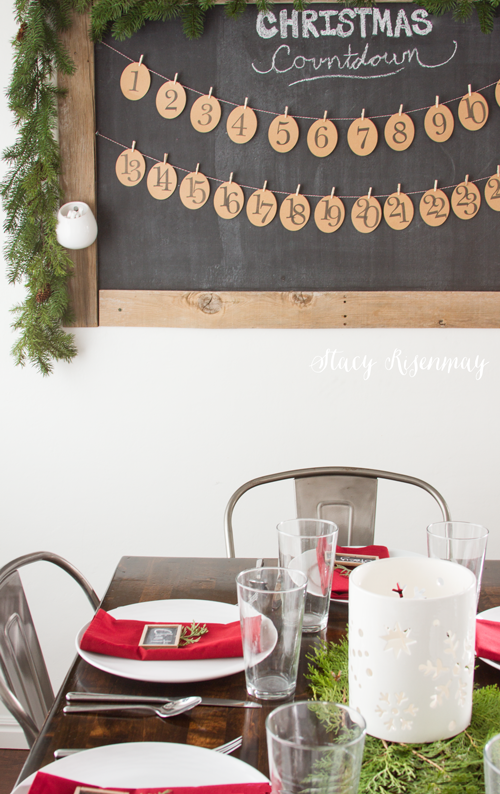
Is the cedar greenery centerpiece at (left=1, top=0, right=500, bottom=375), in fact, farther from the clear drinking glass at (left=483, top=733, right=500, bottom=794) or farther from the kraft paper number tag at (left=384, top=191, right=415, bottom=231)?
the clear drinking glass at (left=483, top=733, right=500, bottom=794)

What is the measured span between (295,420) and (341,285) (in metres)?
0.45

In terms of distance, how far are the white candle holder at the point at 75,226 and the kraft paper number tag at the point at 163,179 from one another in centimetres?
22

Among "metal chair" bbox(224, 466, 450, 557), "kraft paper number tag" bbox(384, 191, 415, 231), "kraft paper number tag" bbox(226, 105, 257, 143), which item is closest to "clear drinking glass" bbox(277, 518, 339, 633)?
"metal chair" bbox(224, 466, 450, 557)

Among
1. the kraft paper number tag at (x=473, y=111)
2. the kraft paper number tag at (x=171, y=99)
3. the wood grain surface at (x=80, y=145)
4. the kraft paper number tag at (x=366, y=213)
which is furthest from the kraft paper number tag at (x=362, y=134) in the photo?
the wood grain surface at (x=80, y=145)

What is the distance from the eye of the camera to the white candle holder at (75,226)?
1888 millimetres

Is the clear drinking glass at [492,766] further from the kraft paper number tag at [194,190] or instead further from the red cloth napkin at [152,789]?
the kraft paper number tag at [194,190]

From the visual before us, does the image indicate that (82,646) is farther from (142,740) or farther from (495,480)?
(495,480)

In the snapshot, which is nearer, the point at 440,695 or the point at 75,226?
the point at 440,695

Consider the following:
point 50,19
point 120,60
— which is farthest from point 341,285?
point 50,19

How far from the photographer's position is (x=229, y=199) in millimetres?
1977

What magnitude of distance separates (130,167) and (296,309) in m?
0.68

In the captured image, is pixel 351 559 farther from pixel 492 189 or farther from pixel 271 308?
pixel 492 189

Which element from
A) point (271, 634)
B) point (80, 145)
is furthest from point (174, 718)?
point (80, 145)

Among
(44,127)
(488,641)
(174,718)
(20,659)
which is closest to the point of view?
(174,718)
